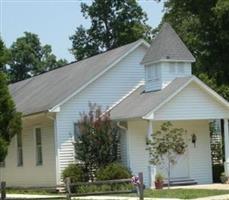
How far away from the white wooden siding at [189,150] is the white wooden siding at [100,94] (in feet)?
7.75

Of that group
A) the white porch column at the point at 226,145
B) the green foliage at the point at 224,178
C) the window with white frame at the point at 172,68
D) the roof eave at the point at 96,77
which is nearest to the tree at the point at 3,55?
the roof eave at the point at 96,77

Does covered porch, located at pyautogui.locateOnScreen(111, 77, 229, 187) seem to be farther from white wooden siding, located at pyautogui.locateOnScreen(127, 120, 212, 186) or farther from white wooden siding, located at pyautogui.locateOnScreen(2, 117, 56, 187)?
white wooden siding, located at pyautogui.locateOnScreen(2, 117, 56, 187)

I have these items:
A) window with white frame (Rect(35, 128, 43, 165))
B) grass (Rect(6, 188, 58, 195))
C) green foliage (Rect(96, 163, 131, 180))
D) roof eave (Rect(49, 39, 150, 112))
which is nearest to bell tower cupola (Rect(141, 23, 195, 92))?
roof eave (Rect(49, 39, 150, 112))

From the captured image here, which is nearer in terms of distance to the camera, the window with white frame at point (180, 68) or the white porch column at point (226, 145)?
the white porch column at point (226, 145)

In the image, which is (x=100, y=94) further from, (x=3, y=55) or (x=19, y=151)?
(x=3, y=55)

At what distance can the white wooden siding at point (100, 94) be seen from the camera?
3097cm

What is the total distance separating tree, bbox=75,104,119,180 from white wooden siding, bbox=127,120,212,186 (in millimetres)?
884

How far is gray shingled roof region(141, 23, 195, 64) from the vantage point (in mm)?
30812

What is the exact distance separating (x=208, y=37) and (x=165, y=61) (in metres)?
7.24

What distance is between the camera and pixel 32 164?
33938mm

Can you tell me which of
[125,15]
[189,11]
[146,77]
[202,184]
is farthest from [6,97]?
[125,15]

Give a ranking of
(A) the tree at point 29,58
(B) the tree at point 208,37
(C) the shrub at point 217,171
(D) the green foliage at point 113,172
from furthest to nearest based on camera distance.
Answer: (A) the tree at point 29,58, (B) the tree at point 208,37, (C) the shrub at point 217,171, (D) the green foliage at point 113,172

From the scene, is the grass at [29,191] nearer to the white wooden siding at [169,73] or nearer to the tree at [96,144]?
the tree at [96,144]

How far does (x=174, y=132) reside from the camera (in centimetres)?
2861
